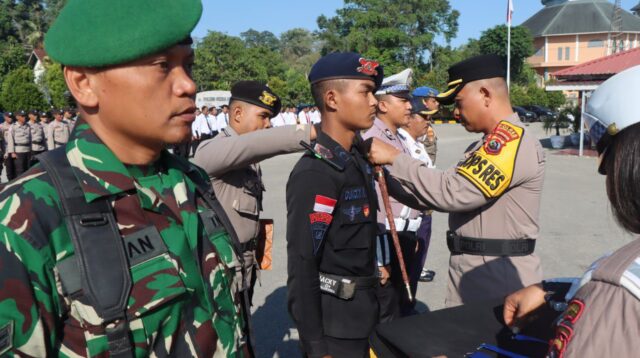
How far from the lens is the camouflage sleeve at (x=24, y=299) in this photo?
1.07m

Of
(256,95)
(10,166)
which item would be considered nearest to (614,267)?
(256,95)

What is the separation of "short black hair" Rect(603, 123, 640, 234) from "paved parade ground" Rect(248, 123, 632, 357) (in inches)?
61.7

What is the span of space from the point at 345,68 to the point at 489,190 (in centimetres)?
96

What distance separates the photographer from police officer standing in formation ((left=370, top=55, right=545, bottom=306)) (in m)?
2.65

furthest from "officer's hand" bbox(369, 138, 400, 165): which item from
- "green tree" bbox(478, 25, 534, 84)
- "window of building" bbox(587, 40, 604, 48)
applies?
"window of building" bbox(587, 40, 604, 48)

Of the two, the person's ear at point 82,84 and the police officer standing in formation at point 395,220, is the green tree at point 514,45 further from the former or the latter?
the person's ear at point 82,84

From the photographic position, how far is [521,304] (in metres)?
1.84

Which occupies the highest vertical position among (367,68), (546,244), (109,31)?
(109,31)

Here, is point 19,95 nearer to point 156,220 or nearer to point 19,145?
point 19,145

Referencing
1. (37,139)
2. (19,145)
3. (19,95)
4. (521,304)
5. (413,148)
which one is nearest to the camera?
(521,304)

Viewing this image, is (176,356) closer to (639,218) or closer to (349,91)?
(639,218)

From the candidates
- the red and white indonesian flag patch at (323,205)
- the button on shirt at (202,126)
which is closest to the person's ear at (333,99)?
the red and white indonesian flag patch at (323,205)

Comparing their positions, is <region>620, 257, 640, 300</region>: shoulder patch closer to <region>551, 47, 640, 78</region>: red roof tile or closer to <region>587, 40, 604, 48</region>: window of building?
<region>551, 47, 640, 78</region>: red roof tile

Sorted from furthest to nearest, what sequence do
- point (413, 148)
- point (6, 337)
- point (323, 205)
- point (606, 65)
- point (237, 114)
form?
1. point (606, 65)
2. point (413, 148)
3. point (237, 114)
4. point (323, 205)
5. point (6, 337)
